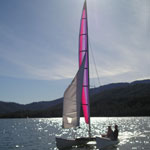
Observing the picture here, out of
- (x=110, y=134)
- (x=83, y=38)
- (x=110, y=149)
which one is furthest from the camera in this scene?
(x=83, y=38)

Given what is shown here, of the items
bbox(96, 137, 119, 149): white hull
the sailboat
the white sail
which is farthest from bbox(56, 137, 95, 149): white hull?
bbox(96, 137, 119, 149): white hull

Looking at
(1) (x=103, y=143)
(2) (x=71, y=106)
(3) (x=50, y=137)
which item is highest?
(2) (x=71, y=106)

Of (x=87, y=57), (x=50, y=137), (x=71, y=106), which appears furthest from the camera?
(x=50, y=137)

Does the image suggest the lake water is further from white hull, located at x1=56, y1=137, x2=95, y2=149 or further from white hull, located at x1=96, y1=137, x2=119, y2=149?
white hull, located at x1=96, y1=137, x2=119, y2=149

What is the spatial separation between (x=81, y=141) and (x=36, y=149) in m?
8.31

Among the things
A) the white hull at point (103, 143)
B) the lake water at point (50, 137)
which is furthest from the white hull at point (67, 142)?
the white hull at point (103, 143)

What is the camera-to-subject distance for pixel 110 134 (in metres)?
32.0

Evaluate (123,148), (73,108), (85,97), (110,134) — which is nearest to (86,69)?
(85,97)

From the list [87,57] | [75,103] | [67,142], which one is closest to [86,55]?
[87,57]

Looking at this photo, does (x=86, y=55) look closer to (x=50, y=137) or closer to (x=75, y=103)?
(x=75, y=103)

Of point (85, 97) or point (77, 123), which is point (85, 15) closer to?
point (85, 97)

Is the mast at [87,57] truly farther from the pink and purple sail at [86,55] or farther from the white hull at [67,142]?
the white hull at [67,142]

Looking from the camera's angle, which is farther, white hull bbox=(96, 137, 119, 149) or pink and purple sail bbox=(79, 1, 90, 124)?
pink and purple sail bbox=(79, 1, 90, 124)

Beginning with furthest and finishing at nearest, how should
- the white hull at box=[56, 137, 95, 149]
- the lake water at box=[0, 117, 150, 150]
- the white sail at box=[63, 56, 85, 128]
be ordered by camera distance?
the lake water at box=[0, 117, 150, 150], the white sail at box=[63, 56, 85, 128], the white hull at box=[56, 137, 95, 149]
